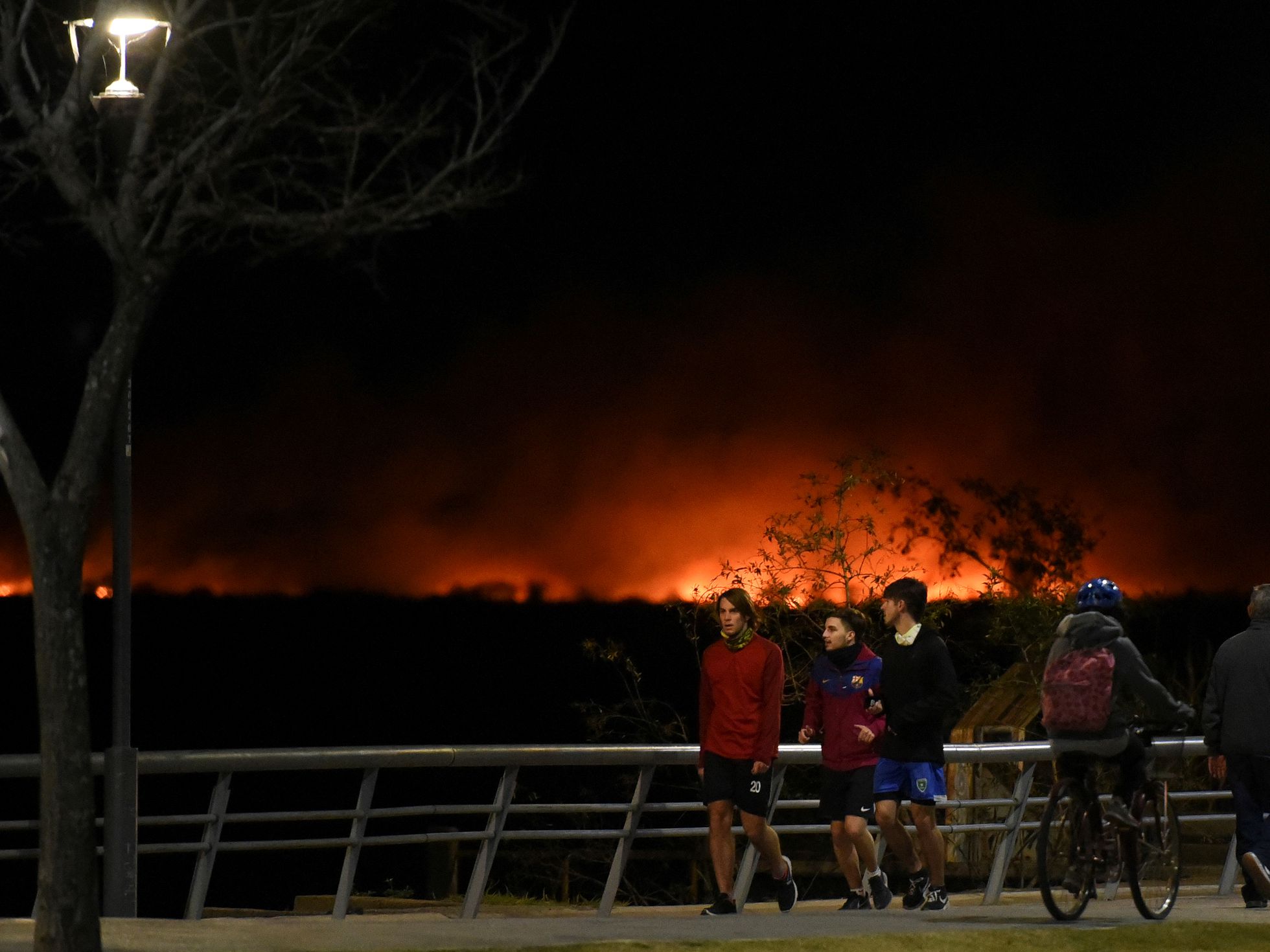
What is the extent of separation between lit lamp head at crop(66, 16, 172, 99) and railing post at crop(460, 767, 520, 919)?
4.77 metres

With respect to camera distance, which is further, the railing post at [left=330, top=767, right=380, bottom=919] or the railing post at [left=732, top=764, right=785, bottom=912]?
the railing post at [left=732, top=764, right=785, bottom=912]

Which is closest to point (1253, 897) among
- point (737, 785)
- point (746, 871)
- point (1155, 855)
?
point (1155, 855)

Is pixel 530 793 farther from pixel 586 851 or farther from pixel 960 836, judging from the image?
pixel 960 836

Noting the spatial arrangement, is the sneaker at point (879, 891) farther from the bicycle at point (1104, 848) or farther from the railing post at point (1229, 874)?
the railing post at point (1229, 874)

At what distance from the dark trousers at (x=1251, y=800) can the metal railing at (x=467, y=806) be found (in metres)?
0.92

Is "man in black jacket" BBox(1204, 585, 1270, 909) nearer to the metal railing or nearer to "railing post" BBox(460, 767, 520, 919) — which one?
the metal railing

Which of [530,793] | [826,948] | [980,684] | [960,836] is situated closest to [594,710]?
[530,793]

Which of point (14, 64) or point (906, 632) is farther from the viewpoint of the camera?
point (906, 632)

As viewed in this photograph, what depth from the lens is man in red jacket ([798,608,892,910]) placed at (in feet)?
42.8

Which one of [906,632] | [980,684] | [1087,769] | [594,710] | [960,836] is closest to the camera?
[1087,769]

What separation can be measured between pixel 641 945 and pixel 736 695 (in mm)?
2695

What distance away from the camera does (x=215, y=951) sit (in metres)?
9.89

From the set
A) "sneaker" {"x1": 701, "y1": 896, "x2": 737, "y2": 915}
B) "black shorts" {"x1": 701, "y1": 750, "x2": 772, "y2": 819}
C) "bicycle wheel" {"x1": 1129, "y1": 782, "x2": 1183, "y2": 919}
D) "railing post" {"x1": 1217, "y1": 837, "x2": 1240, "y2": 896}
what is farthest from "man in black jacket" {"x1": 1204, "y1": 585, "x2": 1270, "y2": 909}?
"sneaker" {"x1": 701, "y1": 896, "x2": 737, "y2": 915}

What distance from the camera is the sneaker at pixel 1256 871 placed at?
43.7 ft
